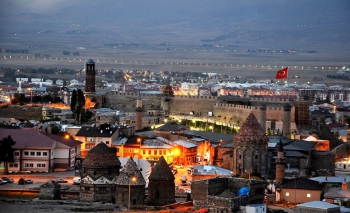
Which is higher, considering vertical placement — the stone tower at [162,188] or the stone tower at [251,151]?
the stone tower at [251,151]

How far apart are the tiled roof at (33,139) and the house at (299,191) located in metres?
9.23

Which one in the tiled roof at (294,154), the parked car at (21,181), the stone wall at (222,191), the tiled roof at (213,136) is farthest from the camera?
the tiled roof at (213,136)

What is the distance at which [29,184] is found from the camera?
118ft

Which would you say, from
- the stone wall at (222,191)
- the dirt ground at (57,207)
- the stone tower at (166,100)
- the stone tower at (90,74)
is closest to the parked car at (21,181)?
the dirt ground at (57,207)

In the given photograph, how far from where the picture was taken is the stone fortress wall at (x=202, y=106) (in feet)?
175

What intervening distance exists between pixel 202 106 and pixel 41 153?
2054 cm

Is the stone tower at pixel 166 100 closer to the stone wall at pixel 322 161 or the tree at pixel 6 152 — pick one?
the stone wall at pixel 322 161

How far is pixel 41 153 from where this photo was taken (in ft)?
130

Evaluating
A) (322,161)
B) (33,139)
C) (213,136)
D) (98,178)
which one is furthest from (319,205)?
(213,136)

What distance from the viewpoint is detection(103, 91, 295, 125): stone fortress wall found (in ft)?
175

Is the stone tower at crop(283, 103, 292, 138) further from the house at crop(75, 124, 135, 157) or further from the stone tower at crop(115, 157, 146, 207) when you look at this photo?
the stone tower at crop(115, 157, 146, 207)

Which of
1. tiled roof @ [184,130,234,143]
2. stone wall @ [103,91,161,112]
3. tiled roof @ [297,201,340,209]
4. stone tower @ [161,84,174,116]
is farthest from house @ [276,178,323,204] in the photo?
stone wall @ [103,91,161,112]

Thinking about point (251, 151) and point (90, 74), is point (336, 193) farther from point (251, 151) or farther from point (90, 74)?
point (90, 74)

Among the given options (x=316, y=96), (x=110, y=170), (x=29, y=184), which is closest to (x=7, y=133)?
(x=29, y=184)
